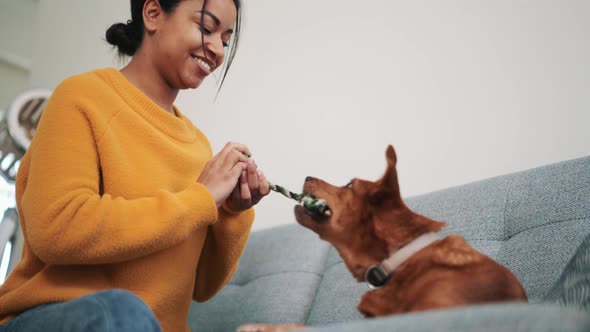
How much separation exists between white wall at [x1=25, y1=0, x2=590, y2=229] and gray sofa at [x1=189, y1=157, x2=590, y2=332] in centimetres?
30

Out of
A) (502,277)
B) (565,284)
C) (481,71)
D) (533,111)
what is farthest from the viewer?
(481,71)

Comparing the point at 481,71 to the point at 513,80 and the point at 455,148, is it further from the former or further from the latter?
the point at 455,148

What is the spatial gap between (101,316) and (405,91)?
157 cm

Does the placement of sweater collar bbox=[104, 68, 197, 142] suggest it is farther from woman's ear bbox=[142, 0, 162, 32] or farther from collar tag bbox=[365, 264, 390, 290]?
collar tag bbox=[365, 264, 390, 290]

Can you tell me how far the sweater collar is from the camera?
1.22 m

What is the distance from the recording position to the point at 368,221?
4.02 feet

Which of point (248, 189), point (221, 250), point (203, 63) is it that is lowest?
point (221, 250)

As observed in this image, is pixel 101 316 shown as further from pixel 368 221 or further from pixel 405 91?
pixel 405 91

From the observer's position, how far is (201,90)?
2686mm

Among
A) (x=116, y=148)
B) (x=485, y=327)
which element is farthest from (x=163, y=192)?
(x=485, y=327)

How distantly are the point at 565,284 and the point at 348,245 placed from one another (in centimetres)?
53

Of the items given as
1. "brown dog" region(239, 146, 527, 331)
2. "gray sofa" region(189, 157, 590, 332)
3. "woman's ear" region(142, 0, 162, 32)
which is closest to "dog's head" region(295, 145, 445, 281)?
"brown dog" region(239, 146, 527, 331)

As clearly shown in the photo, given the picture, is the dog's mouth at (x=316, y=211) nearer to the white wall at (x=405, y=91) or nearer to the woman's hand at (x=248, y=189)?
the woman's hand at (x=248, y=189)

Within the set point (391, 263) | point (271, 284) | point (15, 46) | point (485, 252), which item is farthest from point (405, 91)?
point (15, 46)
